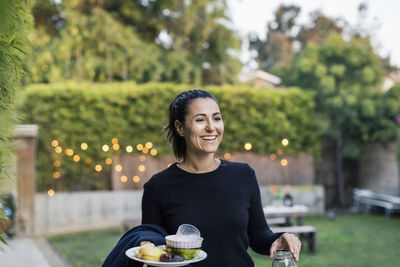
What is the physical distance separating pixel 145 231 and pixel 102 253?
19.6 ft

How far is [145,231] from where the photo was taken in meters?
1.84

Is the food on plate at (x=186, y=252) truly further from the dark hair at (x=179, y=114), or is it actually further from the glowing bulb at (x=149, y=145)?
the glowing bulb at (x=149, y=145)

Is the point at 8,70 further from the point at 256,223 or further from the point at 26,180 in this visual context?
the point at 26,180

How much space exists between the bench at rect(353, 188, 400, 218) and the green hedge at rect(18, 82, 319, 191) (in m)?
2.35

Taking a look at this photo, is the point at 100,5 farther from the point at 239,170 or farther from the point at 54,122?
the point at 239,170

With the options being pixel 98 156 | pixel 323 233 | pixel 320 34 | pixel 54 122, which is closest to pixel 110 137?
pixel 98 156

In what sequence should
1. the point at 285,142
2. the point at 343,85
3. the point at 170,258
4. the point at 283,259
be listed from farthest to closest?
the point at 343,85 < the point at 285,142 < the point at 283,259 < the point at 170,258

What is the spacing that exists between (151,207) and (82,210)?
906 cm

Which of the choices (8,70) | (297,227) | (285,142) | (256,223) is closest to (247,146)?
(285,142)

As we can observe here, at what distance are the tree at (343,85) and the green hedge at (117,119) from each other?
122cm

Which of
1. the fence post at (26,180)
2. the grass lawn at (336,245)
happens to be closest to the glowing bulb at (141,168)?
the grass lawn at (336,245)

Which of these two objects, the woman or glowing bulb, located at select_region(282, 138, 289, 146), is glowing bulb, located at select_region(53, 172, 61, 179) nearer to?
glowing bulb, located at select_region(282, 138, 289, 146)

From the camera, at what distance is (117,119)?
428 inches

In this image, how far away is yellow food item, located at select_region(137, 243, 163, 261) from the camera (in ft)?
5.18
